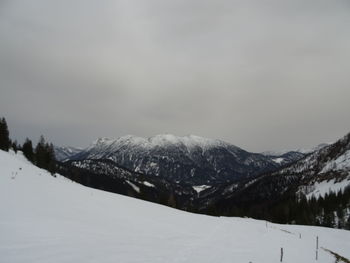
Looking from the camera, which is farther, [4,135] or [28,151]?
[28,151]

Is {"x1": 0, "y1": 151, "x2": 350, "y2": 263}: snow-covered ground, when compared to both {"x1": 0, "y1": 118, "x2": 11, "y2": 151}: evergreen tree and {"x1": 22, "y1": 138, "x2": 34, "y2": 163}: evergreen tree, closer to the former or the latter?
{"x1": 0, "y1": 118, "x2": 11, "y2": 151}: evergreen tree

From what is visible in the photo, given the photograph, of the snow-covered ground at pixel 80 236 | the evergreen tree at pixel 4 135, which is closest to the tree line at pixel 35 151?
the evergreen tree at pixel 4 135

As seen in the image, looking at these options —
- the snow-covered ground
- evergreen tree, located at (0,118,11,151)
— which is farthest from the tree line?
the snow-covered ground

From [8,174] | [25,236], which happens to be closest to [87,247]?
[25,236]

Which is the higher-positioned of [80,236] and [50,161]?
[50,161]

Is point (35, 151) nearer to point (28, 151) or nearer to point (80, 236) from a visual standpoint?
point (28, 151)

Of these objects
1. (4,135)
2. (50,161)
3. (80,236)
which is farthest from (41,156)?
(80,236)

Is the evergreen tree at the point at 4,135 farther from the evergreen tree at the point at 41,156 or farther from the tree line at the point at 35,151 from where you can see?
the evergreen tree at the point at 41,156

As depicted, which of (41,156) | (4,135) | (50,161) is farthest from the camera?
(50,161)

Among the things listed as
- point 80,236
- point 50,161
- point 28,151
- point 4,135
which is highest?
point 4,135

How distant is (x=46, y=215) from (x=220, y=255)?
37.3 feet

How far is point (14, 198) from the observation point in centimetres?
1759

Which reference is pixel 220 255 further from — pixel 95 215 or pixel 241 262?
pixel 95 215

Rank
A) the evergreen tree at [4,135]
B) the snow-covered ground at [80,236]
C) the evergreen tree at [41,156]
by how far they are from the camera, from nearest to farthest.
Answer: the snow-covered ground at [80,236], the evergreen tree at [4,135], the evergreen tree at [41,156]
